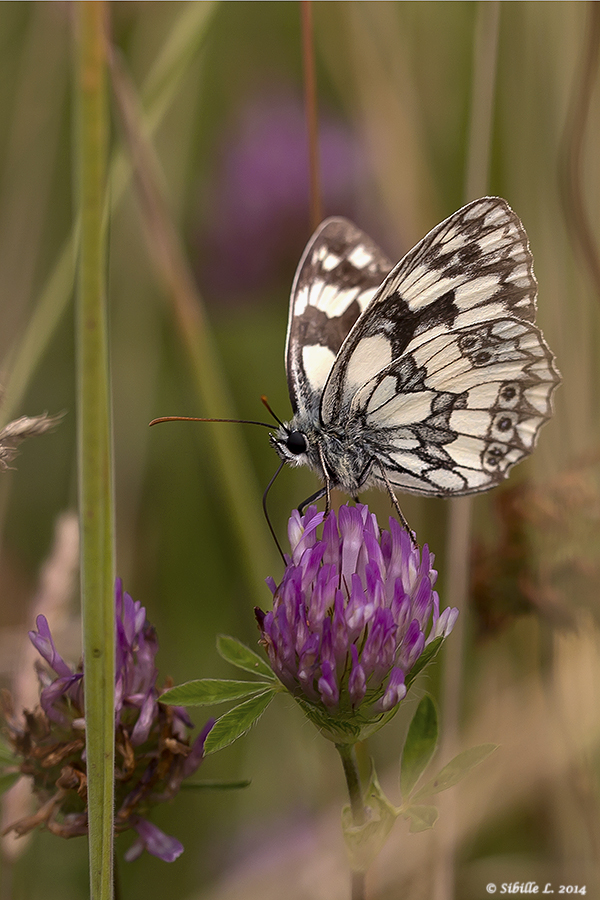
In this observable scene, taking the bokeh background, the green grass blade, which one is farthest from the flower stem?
the green grass blade

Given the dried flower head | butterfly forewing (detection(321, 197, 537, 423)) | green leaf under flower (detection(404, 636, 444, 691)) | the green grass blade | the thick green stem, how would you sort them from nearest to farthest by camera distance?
1. the thick green stem
2. the dried flower head
3. green leaf under flower (detection(404, 636, 444, 691))
4. butterfly forewing (detection(321, 197, 537, 423))
5. the green grass blade

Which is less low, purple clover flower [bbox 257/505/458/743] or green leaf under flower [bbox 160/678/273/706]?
purple clover flower [bbox 257/505/458/743]

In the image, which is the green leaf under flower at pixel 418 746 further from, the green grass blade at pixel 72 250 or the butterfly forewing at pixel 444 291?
the green grass blade at pixel 72 250

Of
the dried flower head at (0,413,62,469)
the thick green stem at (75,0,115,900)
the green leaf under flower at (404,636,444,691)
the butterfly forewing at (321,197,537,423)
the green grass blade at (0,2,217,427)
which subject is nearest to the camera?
the thick green stem at (75,0,115,900)

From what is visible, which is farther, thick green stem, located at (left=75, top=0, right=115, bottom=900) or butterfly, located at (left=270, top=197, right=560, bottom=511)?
butterfly, located at (left=270, top=197, right=560, bottom=511)

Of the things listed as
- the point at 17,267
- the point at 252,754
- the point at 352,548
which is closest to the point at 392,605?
the point at 352,548

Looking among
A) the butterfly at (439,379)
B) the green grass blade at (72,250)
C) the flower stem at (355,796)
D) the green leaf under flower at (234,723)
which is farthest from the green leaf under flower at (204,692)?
the green grass blade at (72,250)

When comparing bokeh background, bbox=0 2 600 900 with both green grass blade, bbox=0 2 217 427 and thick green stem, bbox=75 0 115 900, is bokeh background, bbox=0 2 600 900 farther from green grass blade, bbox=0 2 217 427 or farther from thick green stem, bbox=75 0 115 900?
thick green stem, bbox=75 0 115 900

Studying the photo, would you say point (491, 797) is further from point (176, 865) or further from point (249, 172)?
point (249, 172)
